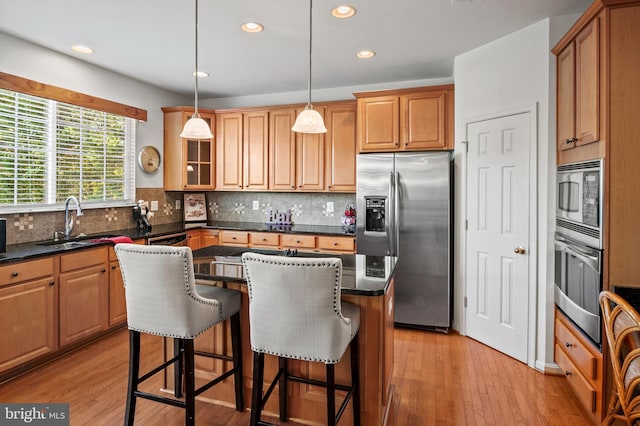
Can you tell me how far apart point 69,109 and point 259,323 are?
330cm

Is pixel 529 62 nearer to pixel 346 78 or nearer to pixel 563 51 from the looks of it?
pixel 563 51

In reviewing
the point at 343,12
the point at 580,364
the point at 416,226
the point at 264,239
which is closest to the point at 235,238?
the point at 264,239

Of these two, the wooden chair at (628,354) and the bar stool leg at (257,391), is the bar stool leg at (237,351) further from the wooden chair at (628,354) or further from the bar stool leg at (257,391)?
the wooden chair at (628,354)

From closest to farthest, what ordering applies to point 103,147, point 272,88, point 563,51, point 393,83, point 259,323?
1. point 259,323
2. point 563,51
3. point 103,147
4. point 393,83
5. point 272,88

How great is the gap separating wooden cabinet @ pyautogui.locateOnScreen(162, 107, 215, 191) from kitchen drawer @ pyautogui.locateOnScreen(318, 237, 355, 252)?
182 cm

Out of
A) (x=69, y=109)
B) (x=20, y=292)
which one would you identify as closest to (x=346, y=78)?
(x=69, y=109)

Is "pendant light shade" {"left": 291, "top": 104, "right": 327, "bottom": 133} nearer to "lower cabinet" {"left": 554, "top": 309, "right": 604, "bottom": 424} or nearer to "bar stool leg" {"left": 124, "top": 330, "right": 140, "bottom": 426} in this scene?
"bar stool leg" {"left": 124, "top": 330, "right": 140, "bottom": 426}

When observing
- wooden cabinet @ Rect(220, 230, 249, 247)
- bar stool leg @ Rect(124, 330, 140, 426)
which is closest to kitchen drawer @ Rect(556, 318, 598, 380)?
bar stool leg @ Rect(124, 330, 140, 426)

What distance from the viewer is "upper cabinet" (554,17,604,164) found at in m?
2.16

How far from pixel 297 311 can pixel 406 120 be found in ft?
9.28

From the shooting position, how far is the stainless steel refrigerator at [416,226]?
12.1 feet

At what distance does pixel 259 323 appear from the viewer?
5.92ft

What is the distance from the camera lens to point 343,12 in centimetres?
273

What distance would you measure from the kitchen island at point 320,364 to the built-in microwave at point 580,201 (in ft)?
3.84
